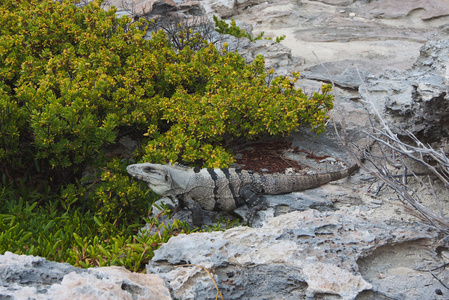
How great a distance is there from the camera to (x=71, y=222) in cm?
410

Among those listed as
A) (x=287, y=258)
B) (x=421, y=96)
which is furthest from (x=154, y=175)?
(x=421, y=96)

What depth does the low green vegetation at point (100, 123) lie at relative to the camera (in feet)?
12.8

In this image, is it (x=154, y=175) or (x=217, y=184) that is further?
(x=217, y=184)

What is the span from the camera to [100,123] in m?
4.54

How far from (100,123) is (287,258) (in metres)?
2.81

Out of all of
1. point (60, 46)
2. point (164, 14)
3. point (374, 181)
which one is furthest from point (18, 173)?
point (164, 14)

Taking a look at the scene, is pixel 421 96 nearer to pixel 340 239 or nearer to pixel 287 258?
pixel 340 239

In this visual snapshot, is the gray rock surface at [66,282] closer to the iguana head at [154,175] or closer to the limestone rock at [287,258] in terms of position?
the limestone rock at [287,258]

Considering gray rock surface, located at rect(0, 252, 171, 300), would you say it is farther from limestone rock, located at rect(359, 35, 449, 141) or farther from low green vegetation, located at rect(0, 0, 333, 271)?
limestone rock, located at rect(359, 35, 449, 141)

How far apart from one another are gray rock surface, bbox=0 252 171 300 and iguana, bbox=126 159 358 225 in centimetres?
154

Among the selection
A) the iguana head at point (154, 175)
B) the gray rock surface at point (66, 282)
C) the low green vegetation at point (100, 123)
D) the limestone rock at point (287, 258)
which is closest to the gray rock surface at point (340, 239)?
the limestone rock at point (287, 258)

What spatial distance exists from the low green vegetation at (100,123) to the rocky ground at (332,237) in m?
0.59

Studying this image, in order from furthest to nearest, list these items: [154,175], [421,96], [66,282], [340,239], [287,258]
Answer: [421,96] < [154,175] < [340,239] < [287,258] < [66,282]

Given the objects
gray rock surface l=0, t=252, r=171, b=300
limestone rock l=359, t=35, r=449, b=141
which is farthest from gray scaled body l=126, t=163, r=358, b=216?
gray rock surface l=0, t=252, r=171, b=300
